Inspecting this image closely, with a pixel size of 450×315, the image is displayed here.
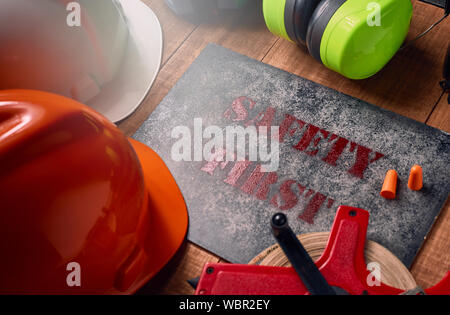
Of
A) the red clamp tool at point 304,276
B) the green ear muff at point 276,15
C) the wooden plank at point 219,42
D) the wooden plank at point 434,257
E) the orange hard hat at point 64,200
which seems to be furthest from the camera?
the wooden plank at point 219,42

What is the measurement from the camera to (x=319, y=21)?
3.80ft

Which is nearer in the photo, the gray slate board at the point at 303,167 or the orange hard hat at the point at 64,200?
the orange hard hat at the point at 64,200

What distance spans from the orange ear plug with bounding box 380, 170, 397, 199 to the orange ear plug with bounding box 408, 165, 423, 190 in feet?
Answer: 0.12

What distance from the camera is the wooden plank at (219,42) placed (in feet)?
4.43

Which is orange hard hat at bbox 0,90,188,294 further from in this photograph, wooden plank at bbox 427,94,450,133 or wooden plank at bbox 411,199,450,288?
wooden plank at bbox 427,94,450,133

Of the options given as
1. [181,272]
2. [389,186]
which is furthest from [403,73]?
[181,272]

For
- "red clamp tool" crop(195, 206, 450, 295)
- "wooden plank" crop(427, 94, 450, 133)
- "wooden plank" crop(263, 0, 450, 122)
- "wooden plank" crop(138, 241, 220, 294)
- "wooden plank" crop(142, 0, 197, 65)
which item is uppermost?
"wooden plank" crop(142, 0, 197, 65)

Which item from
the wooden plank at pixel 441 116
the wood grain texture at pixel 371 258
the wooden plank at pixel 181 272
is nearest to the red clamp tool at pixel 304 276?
the wood grain texture at pixel 371 258

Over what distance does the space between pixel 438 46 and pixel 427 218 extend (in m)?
0.55

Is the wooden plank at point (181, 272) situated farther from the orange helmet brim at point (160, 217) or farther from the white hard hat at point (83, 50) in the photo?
the white hard hat at point (83, 50)

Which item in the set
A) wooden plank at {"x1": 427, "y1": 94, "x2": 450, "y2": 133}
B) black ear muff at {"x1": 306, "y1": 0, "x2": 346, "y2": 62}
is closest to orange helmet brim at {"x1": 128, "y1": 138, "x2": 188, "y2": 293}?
black ear muff at {"x1": 306, "y1": 0, "x2": 346, "y2": 62}

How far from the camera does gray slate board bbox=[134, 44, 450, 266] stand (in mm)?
1055

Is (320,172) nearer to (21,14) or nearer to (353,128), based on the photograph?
(353,128)
